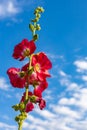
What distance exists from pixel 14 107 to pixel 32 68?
2.00 ft

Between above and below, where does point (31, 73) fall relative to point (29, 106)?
above

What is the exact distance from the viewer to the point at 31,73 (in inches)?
119

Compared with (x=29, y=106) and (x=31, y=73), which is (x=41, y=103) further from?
(x=31, y=73)

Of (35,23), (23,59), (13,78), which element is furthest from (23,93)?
(35,23)

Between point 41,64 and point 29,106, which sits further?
point 41,64

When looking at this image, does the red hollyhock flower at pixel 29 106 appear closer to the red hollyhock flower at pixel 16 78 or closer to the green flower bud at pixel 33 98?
the green flower bud at pixel 33 98

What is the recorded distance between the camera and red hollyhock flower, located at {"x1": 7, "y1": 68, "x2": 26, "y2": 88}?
3.03m

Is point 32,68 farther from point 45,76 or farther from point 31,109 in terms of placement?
point 31,109

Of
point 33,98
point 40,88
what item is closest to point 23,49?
Result: point 40,88

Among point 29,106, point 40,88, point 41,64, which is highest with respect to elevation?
point 41,64

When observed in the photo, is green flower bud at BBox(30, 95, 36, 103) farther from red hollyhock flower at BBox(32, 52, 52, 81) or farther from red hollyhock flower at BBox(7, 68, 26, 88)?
red hollyhock flower at BBox(32, 52, 52, 81)

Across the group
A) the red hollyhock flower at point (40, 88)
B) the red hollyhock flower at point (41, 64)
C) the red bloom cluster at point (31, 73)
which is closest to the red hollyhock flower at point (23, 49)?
the red bloom cluster at point (31, 73)

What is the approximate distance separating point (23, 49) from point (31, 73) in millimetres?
386

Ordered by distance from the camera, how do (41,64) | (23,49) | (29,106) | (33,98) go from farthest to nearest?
1. (41,64)
2. (23,49)
3. (29,106)
4. (33,98)
